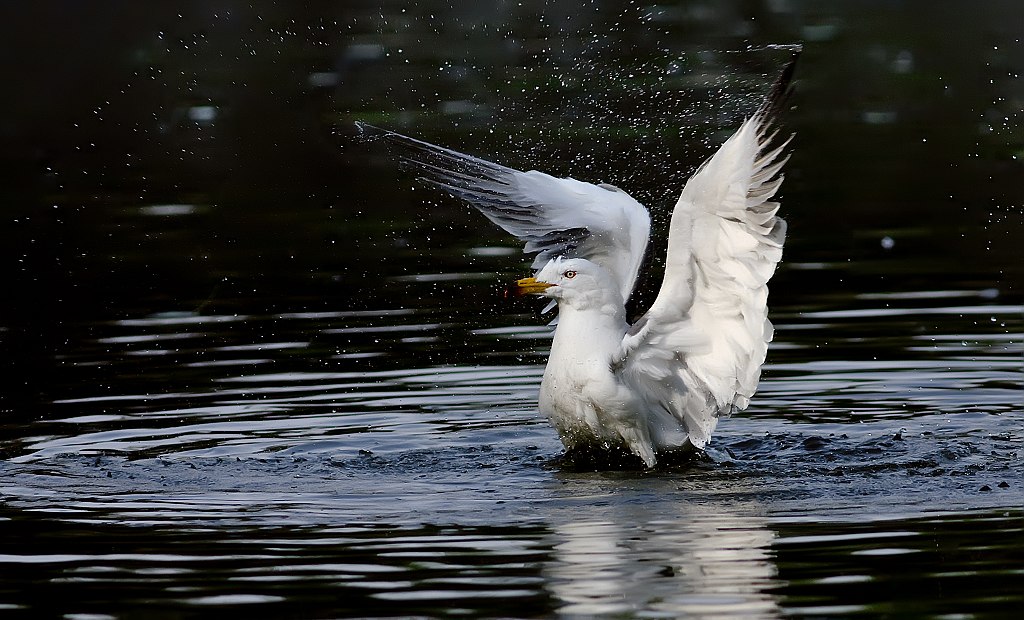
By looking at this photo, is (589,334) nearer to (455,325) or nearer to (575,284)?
(575,284)

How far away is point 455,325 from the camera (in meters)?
11.6

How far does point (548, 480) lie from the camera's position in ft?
27.8

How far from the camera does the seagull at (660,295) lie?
26.1 ft

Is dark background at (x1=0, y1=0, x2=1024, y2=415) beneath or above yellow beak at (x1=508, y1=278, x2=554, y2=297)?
above

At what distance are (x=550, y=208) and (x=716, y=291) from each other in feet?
6.51

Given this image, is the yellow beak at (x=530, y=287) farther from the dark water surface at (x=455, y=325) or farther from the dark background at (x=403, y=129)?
the dark background at (x=403, y=129)

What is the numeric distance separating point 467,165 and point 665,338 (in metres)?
2.30

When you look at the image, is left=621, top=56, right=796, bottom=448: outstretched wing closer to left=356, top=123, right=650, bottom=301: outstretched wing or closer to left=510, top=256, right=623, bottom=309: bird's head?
left=510, top=256, right=623, bottom=309: bird's head

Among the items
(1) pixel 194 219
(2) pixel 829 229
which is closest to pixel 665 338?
(2) pixel 829 229

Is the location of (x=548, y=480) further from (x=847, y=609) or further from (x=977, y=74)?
(x=977, y=74)

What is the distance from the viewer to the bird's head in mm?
8883

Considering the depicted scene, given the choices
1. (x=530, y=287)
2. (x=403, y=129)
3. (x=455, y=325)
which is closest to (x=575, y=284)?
(x=530, y=287)

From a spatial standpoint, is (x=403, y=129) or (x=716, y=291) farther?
(x=403, y=129)

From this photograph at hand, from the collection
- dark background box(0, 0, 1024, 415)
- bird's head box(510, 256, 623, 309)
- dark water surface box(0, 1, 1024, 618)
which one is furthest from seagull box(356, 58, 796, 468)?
dark background box(0, 0, 1024, 415)
